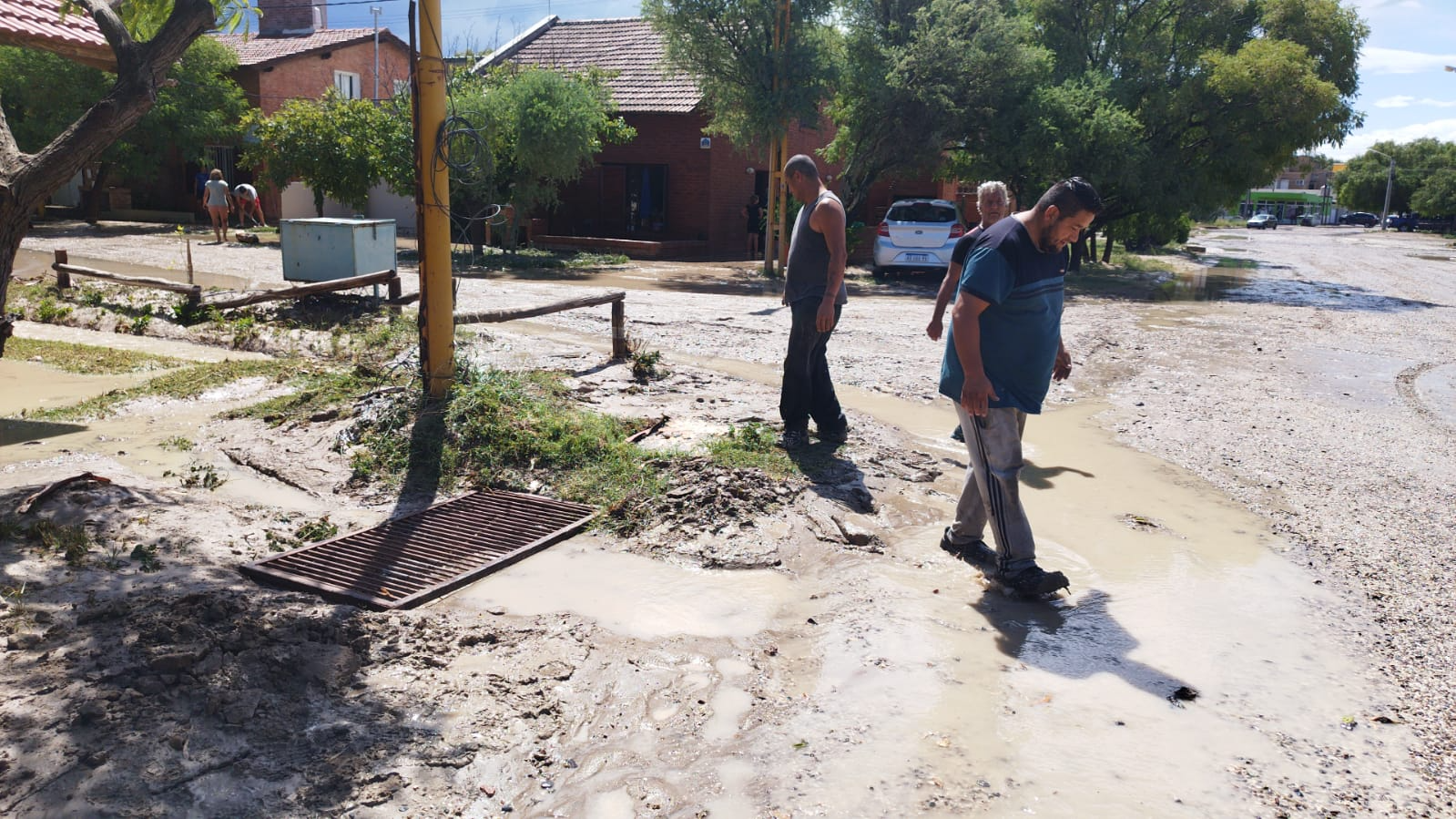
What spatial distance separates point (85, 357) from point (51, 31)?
9.60 feet

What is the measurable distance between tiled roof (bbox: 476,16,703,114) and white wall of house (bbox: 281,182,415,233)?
4817 millimetres

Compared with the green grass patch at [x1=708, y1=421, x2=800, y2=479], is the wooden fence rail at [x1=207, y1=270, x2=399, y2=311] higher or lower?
higher

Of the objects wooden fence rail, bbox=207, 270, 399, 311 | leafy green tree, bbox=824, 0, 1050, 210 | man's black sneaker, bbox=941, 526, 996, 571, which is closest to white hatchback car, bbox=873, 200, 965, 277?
leafy green tree, bbox=824, 0, 1050, 210

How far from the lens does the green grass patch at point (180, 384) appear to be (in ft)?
24.2

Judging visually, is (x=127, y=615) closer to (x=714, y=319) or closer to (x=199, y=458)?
(x=199, y=458)

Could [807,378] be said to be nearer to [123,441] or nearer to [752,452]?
[752,452]

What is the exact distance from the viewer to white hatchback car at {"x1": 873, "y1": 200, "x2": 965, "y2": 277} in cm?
2002

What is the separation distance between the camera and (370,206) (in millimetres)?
30719

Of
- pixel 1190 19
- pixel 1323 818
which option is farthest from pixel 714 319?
pixel 1190 19

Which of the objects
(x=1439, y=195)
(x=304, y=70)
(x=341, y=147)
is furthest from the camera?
(x=1439, y=195)

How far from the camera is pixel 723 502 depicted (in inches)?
221

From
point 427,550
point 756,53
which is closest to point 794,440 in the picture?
point 427,550

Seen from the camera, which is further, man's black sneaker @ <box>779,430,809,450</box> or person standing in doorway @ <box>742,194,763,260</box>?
person standing in doorway @ <box>742,194,763,260</box>

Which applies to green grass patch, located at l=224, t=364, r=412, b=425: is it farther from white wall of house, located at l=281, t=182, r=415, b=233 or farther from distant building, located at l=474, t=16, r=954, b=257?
white wall of house, located at l=281, t=182, r=415, b=233
